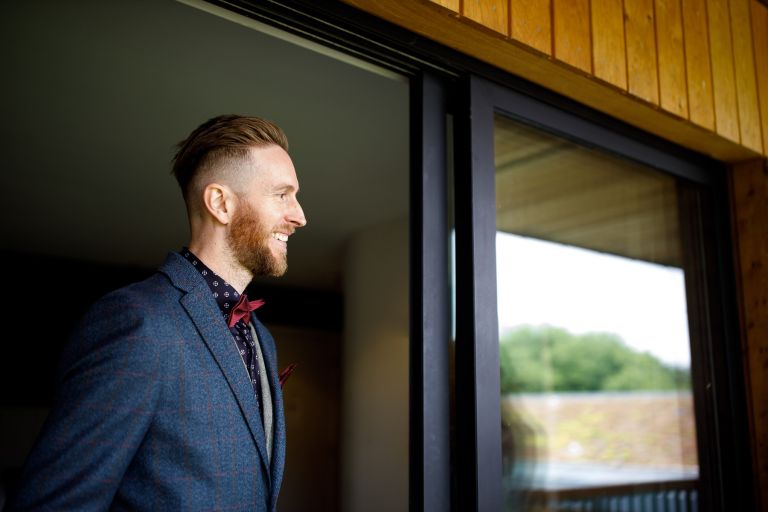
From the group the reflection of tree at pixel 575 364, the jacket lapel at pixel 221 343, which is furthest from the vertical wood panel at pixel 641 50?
the jacket lapel at pixel 221 343

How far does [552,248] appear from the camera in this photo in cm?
244

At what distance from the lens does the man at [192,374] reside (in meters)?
0.99

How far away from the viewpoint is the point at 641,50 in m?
2.02

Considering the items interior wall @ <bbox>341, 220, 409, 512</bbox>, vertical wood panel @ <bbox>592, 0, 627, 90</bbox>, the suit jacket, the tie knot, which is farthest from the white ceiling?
the suit jacket

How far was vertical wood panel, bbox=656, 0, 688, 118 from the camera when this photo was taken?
2.06m

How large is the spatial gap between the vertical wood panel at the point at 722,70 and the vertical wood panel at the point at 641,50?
304 mm

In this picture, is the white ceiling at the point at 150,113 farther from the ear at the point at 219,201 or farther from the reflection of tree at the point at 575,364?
the ear at the point at 219,201

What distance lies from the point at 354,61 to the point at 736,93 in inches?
51.4

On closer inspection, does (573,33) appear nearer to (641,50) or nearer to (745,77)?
(641,50)

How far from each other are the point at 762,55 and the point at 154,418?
2311 millimetres

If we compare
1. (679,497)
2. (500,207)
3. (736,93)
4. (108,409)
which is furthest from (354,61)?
(679,497)

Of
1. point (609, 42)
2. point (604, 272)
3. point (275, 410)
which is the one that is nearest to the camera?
point (275, 410)

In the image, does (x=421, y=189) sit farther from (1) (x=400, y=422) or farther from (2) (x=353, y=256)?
(2) (x=353, y=256)

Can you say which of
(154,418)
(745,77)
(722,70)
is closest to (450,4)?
(154,418)
